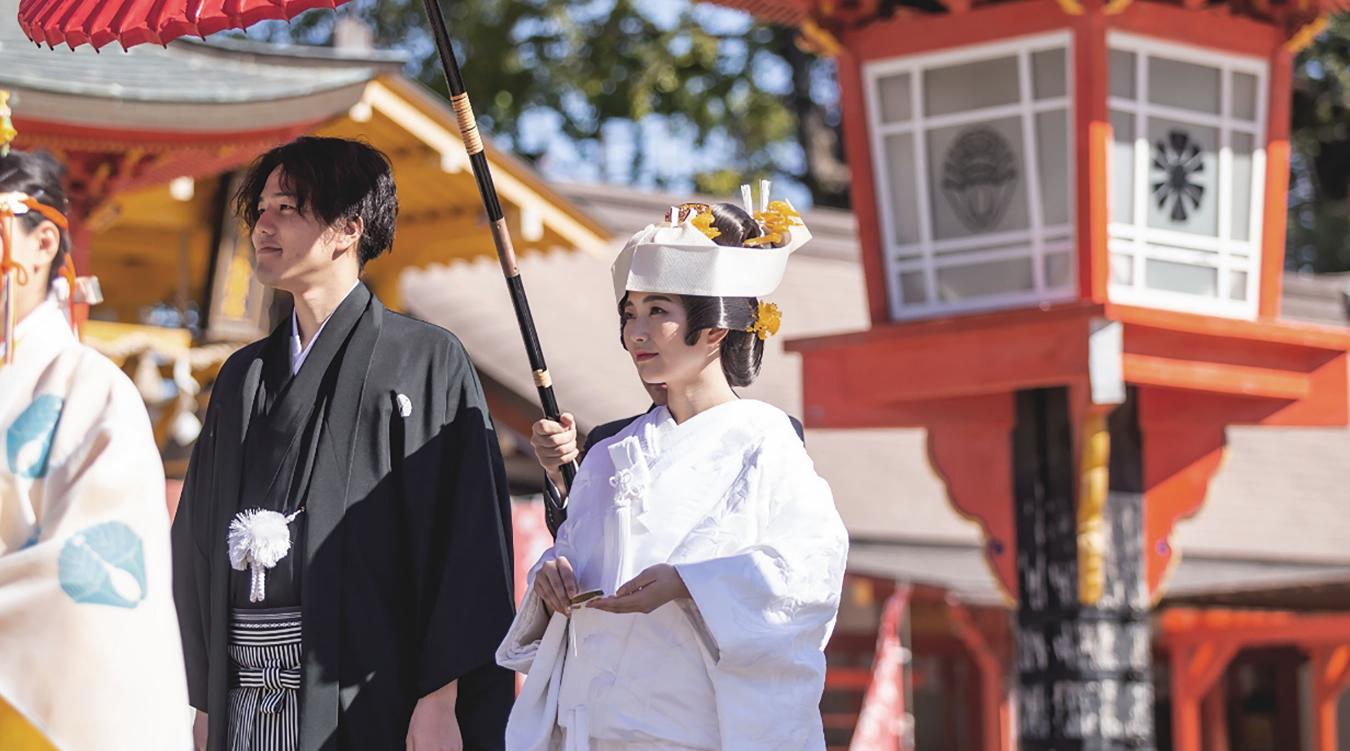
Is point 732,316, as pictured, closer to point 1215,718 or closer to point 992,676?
point 992,676

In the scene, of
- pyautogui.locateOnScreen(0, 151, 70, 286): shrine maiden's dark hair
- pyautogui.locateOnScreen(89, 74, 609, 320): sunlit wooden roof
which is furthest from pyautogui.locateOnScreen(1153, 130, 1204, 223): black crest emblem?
pyautogui.locateOnScreen(0, 151, 70, 286): shrine maiden's dark hair

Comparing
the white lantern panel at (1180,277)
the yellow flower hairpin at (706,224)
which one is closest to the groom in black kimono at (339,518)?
the yellow flower hairpin at (706,224)

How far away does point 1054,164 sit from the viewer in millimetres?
7426

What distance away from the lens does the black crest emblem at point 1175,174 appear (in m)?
7.52

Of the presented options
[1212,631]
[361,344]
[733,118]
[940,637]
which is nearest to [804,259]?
[940,637]

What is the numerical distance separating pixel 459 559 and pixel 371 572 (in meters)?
0.14

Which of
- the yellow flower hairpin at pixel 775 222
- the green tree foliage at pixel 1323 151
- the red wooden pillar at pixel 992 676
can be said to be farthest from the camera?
the green tree foliage at pixel 1323 151

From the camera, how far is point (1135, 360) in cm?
717

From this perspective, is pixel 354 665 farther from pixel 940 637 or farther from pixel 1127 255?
pixel 940 637

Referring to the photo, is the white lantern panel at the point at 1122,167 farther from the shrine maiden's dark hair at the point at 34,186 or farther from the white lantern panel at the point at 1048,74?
the shrine maiden's dark hair at the point at 34,186

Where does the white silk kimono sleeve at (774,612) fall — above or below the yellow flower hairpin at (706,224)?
below

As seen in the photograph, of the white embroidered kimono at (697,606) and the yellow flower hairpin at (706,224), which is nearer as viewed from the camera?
the white embroidered kimono at (697,606)

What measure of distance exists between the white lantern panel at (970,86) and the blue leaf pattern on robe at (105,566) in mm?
5467

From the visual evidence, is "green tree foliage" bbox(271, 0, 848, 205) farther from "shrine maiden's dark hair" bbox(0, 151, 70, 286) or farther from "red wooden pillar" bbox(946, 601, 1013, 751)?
"shrine maiden's dark hair" bbox(0, 151, 70, 286)
